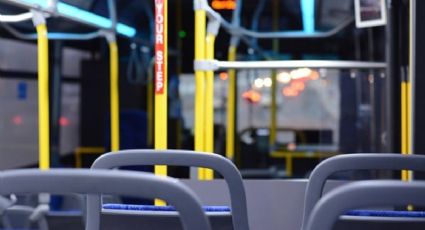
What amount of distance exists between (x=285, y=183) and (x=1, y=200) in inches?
41.1

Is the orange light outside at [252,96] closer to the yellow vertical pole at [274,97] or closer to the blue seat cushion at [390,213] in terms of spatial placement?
the yellow vertical pole at [274,97]

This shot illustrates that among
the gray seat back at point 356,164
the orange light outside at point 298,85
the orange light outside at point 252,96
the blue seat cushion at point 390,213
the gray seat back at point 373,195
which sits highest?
the orange light outside at point 298,85

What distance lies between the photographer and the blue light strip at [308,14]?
Result: 3989 millimetres

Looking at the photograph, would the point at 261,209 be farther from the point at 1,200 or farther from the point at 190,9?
the point at 190,9

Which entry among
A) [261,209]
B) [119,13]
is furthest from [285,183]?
[119,13]

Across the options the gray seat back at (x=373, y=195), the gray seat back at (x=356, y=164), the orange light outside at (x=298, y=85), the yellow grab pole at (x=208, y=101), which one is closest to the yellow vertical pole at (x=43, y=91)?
the yellow grab pole at (x=208, y=101)

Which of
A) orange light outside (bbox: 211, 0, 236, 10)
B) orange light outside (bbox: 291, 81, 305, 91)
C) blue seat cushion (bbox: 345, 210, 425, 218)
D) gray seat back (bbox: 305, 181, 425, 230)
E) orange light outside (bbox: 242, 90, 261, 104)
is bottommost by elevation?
blue seat cushion (bbox: 345, 210, 425, 218)

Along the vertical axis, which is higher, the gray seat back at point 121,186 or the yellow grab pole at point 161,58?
the yellow grab pole at point 161,58

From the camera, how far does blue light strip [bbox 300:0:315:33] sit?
157 inches

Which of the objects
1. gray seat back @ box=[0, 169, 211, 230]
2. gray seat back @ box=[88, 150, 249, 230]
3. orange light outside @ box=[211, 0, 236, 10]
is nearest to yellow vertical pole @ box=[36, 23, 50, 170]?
gray seat back @ box=[88, 150, 249, 230]

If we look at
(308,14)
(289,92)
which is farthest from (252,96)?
(308,14)

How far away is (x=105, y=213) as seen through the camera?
139cm

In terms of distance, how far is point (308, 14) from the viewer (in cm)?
427

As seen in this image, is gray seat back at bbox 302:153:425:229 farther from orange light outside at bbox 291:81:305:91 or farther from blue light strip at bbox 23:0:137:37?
orange light outside at bbox 291:81:305:91
